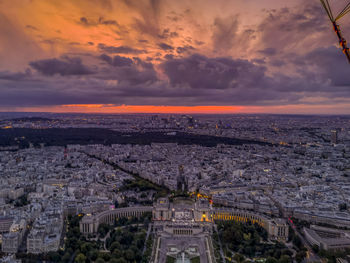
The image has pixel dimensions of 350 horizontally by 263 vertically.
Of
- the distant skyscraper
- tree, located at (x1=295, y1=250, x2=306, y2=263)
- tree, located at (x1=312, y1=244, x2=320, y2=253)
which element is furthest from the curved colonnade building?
the distant skyscraper

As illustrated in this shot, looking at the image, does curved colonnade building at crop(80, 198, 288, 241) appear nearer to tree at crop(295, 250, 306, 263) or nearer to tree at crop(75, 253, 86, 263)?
tree at crop(295, 250, 306, 263)

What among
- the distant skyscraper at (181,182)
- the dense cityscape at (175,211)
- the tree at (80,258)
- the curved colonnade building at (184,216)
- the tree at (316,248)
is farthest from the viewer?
the distant skyscraper at (181,182)

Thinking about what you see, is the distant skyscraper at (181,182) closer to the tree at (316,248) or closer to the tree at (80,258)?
the tree at (316,248)

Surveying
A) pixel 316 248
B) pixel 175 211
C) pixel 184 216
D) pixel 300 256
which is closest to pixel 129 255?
pixel 184 216

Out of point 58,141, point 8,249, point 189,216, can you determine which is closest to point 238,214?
point 189,216

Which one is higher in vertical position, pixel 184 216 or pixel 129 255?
pixel 129 255

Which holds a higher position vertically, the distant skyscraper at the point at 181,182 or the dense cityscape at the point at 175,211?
the dense cityscape at the point at 175,211

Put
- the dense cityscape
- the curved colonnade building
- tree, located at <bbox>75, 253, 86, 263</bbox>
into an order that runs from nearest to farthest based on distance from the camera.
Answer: tree, located at <bbox>75, 253, 86, 263</bbox>, the dense cityscape, the curved colonnade building

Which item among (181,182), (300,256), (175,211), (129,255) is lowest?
(181,182)

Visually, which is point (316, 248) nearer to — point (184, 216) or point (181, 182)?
point (184, 216)

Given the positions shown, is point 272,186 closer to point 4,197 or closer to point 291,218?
point 291,218

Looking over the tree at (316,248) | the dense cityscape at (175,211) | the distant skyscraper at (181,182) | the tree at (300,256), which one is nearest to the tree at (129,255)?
the dense cityscape at (175,211)

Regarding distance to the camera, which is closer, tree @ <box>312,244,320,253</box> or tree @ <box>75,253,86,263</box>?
tree @ <box>75,253,86,263</box>
